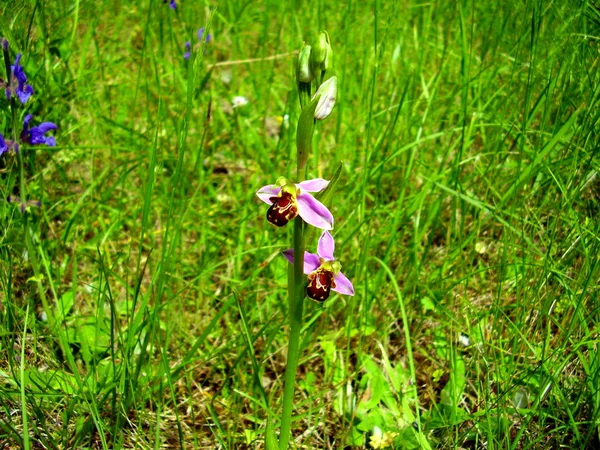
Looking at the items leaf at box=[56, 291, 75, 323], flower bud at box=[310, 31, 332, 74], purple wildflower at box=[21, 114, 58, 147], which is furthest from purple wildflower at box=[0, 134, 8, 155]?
flower bud at box=[310, 31, 332, 74]

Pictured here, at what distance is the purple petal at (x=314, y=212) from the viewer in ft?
3.86

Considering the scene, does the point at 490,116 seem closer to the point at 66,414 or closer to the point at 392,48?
the point at 392,48

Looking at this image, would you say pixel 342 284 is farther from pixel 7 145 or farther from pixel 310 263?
pixel 7 145

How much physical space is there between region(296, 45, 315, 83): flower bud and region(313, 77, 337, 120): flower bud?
0.18 ft

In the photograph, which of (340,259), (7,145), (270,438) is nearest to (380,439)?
(270,438)

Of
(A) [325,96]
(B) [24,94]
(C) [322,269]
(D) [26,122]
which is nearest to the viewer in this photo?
(A) [325,96]

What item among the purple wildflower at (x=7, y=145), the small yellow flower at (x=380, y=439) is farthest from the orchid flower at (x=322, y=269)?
the purple wildflower at (x=7, y=145)

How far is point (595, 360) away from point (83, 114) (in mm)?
2242

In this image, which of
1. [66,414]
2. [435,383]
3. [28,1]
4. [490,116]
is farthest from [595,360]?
[28,1]

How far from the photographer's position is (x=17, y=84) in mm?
1641

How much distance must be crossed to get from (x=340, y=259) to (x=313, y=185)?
82 cm

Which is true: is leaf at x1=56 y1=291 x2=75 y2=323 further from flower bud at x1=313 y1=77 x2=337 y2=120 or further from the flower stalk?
flower bud at x1=313 y1=77 x2=337 y2=120

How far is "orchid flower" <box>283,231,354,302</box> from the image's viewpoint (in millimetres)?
1253

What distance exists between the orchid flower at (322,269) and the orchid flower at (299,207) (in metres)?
0.08
